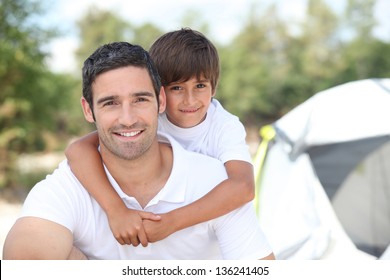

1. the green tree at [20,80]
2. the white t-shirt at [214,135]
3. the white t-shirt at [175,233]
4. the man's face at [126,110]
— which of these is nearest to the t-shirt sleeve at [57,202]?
the white t-shirt at [175,233]

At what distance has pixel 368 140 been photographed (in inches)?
117

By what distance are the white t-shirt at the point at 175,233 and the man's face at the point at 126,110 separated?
0.11 m

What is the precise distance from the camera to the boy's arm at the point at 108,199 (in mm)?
1237

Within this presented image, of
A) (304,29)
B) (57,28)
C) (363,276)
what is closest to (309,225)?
(363,276)

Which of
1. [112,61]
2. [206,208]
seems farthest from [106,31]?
[206,208]

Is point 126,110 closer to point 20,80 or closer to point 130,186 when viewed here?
point 130,186

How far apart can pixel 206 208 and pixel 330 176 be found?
189cm

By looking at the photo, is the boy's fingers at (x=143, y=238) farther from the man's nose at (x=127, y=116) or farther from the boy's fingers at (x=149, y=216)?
the man's nose at (x=127, y=116)

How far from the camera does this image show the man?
1.26m

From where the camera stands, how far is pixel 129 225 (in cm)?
123

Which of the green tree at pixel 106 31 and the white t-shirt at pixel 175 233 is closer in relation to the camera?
the white t-shirt at pixel 175 233

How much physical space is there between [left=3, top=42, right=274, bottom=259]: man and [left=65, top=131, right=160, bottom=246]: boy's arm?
2cm

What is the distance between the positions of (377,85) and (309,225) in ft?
2.50

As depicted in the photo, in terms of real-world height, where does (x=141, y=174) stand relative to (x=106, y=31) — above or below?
below
